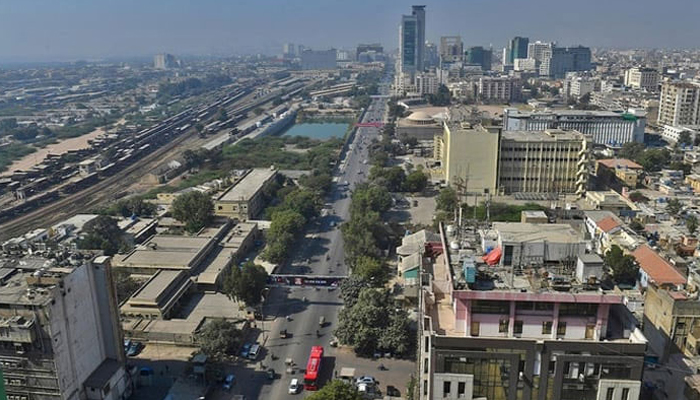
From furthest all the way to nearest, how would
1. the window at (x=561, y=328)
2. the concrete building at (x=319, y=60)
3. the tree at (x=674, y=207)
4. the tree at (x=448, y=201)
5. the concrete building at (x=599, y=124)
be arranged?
the concrete building at (x=319, y=60) → the concrete building at (x=599, y=124) → the tree at (x=448, y=201) → the tree at (x=674, y=207) → the window at (x=561, y=328)

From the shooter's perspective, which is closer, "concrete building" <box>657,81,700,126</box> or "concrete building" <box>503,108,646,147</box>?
"concrete building" <box>503,108,646,147</box>

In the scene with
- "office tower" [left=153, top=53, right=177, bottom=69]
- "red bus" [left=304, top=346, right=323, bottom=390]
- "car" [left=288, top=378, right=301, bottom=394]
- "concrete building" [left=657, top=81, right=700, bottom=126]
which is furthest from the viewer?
"office tower" [left=153, top=53, right=177, bottom=69]

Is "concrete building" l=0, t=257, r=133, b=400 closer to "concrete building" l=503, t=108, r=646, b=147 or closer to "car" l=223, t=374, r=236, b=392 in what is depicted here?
"car" l=223, t=374, r=236, b=392

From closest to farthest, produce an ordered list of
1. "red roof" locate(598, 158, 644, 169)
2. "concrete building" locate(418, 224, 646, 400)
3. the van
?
"concrete building" locate(418, 224, 646, 400) → the van → "red roof" locate(598, 158, 644, 169)

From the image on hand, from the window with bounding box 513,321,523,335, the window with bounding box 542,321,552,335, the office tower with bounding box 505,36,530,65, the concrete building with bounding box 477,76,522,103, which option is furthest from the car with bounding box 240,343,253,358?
the office tower with bounding box 505,36,530,65

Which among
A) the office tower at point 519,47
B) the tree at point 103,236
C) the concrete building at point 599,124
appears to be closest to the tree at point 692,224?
the concrete building at point 599,124

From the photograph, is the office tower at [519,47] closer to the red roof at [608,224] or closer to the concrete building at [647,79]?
the concrete building at [647,79]

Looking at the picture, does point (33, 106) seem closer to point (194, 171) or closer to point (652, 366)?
point (194, 171)
